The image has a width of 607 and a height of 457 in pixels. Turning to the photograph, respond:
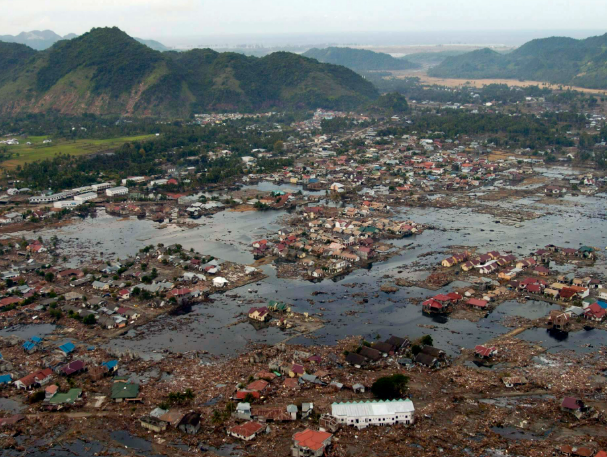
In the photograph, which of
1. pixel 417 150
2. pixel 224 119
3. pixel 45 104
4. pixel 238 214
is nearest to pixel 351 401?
pixel 238 214

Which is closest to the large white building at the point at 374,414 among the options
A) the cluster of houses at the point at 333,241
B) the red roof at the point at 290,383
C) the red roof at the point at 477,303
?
the red roof at the point at 290,383

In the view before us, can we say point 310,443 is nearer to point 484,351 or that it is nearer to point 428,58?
point 484,351

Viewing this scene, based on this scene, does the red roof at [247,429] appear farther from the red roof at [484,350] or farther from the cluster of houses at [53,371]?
the red roof at [484,350]

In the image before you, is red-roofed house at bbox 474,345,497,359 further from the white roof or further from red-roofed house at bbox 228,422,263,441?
red-roofed house at bbox 228,422,263,441

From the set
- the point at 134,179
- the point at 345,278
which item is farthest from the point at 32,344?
the point at 134,179

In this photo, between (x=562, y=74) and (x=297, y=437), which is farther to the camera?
(x=562, y=74)

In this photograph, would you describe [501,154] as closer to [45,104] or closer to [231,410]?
[231,410]

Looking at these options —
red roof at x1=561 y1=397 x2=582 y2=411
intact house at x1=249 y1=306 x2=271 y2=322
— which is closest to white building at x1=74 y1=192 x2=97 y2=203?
intact house at x1=249 y1=306 x2=271 y2=322
